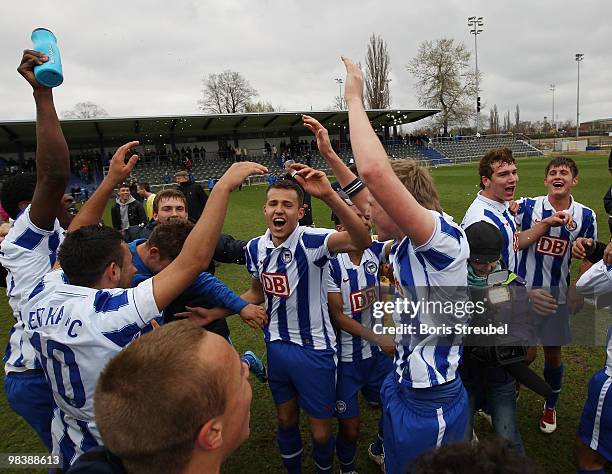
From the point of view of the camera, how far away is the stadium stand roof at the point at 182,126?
3038cm

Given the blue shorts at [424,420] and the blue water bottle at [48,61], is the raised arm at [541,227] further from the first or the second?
the blue water bottle at [48,61]

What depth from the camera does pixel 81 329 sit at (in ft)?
5.74

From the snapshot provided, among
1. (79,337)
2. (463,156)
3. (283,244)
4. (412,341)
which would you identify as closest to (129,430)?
(79,337)

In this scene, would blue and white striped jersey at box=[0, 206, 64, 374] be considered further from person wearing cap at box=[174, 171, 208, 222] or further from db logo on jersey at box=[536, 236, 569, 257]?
person wearing cap at box=[174, 171, 208, 222]

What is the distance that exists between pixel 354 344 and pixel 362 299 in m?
0.37

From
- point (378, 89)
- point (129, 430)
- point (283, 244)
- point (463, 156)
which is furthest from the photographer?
point (378, 89)

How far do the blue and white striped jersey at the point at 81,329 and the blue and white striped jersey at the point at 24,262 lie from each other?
2.15 feet

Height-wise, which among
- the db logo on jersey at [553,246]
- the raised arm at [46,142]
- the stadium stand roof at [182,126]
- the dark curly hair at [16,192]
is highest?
the stadium stand roof at [182,126]

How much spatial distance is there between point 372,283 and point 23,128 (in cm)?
3481

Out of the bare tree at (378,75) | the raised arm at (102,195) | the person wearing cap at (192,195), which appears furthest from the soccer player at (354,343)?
the bare tree at (378,75)

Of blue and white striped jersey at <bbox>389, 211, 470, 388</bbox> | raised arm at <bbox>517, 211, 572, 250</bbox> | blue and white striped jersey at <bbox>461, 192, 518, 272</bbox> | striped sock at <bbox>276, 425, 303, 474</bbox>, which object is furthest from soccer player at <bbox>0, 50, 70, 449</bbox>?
raised arm at <bbox>517, 211, 572, 250</bbox>

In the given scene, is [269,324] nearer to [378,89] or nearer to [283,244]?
[283,244]

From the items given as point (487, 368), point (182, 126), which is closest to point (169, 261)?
point (487, 368)

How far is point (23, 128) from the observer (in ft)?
95.7
